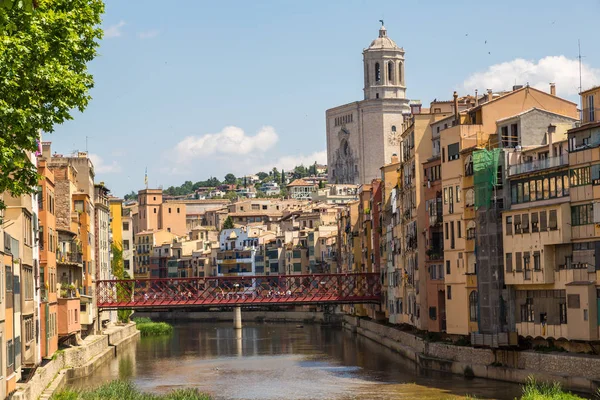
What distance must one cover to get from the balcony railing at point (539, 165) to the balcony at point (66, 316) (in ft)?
76.2

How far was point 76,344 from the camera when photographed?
6788cm

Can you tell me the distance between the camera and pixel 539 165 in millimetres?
50500

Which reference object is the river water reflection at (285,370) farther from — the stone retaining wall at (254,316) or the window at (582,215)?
the stone retaining wall at (254,316)

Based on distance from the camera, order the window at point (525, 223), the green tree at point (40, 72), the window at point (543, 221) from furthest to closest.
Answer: the window at point (525, 223) → the window at point (543, 221) → the green tree at point (40, 72)

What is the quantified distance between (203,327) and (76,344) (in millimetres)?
55005

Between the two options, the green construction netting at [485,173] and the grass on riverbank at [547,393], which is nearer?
the grass on riverbank at [547,393]

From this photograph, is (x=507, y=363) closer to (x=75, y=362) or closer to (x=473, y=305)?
(x=473, y=305)

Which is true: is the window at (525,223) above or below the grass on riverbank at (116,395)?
above

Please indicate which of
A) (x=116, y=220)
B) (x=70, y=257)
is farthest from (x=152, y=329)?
(x=70, y=257)

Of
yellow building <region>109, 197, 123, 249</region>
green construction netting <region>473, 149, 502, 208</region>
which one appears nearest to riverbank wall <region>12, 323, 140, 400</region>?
yellow building <region>109, 197, 123, 249</region>

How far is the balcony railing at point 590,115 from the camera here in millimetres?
48219

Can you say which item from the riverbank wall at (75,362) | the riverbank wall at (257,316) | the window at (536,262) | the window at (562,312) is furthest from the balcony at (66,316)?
the riverbank wall at (257,316)

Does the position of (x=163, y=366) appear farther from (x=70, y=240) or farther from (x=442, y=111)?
(x=442, y=111)

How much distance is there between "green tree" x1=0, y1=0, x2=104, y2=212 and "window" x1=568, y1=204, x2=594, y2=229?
2475 centimetres
